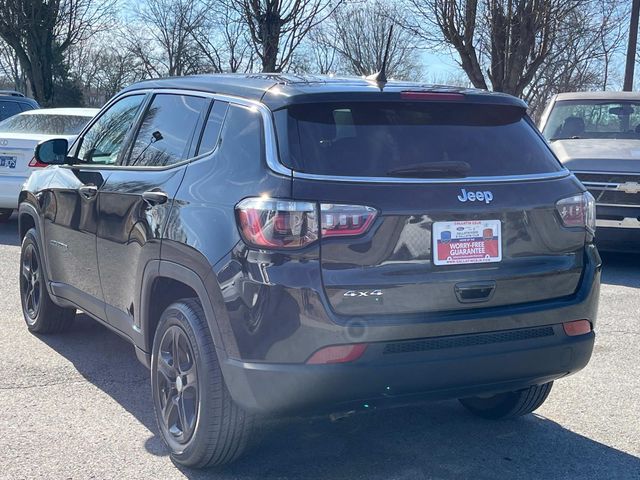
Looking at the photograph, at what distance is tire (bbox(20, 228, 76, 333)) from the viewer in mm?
6027

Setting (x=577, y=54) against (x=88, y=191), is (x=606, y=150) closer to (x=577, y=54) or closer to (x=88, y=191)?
(x=88, y=191)

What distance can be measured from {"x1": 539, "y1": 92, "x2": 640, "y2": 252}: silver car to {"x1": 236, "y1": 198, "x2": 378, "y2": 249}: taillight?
5.06m

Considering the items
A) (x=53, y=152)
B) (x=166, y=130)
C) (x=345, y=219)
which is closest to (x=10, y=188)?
(x=53, y=152)

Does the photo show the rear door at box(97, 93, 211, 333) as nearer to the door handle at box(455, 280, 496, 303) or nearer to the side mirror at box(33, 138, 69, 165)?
the side mirror at box(33, 138, 69, 165)

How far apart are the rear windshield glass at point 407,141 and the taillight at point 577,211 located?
0.58 ft

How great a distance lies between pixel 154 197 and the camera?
166 inches

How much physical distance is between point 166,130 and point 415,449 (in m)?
2.01

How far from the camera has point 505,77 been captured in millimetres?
21859

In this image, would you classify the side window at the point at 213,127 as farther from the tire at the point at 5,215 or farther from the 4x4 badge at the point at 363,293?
the tire at the point at 5,215

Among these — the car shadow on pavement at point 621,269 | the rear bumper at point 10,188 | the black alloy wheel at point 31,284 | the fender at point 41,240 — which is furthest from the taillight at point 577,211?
the rear bumper at point 10,188

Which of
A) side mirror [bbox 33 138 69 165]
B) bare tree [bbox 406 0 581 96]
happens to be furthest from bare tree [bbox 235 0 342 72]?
side mirror [bbox 33 138 69 165]

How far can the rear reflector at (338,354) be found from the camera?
338cm

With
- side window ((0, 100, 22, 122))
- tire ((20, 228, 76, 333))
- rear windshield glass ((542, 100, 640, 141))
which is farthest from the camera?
side window ((0, 100, 22, 122))

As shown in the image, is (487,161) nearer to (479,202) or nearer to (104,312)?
(479,202)
